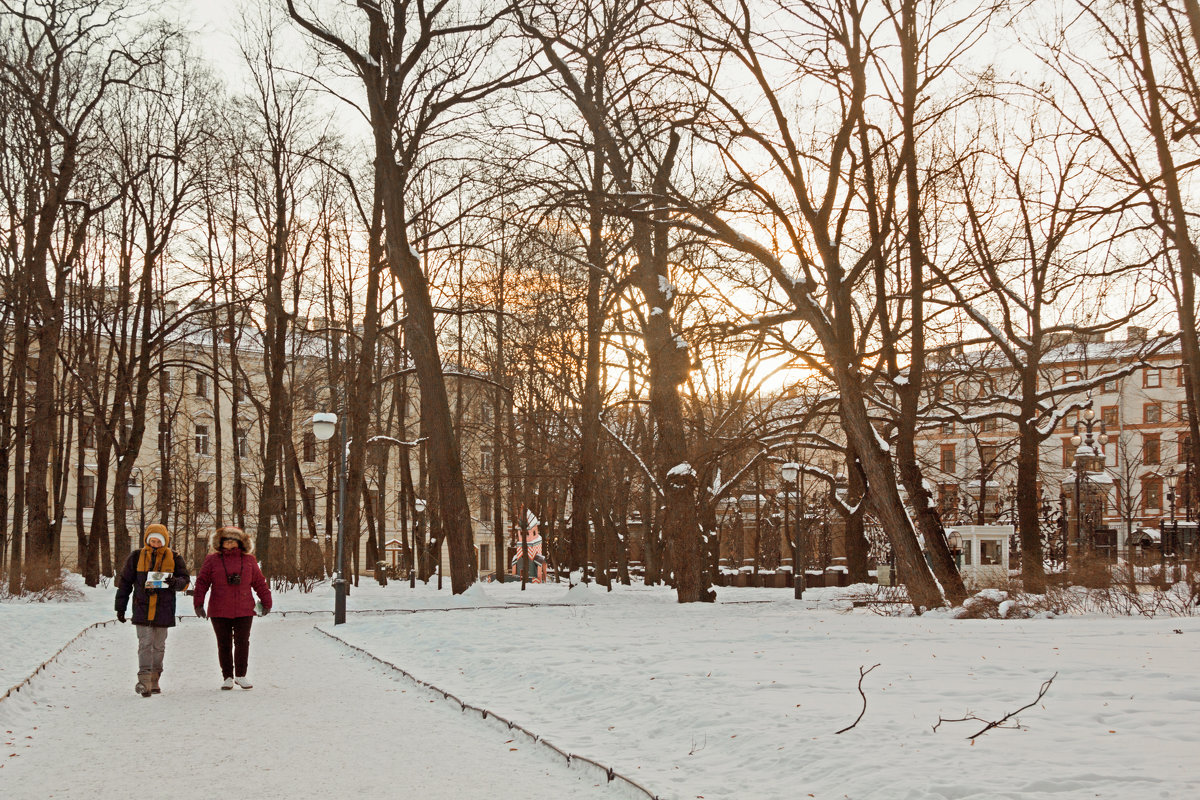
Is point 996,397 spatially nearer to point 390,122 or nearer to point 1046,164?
point 1046,164

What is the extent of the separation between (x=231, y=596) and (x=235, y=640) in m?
0.52

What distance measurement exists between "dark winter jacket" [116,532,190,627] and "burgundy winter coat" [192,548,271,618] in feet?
0.84

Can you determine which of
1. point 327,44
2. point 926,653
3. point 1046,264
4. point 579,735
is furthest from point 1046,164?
point 579,735

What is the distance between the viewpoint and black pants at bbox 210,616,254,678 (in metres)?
11.6

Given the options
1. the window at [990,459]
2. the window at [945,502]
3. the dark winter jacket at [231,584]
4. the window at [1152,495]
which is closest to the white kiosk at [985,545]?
the window at [945,502]

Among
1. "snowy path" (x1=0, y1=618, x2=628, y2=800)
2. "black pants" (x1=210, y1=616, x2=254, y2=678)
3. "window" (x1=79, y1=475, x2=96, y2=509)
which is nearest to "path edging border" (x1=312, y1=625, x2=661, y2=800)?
"snowy path" (x1=0, y1=618, x2=628, y2=800)

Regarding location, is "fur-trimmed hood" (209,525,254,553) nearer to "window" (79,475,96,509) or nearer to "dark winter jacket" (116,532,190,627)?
"dark winter jacket" (116,532,190,627)

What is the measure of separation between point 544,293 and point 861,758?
1353 cm

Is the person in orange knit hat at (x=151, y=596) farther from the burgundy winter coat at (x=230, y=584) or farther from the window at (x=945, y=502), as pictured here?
the window at (x=945, y=502)

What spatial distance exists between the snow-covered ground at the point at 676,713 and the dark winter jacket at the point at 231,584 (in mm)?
817

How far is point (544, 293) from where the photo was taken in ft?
63.8

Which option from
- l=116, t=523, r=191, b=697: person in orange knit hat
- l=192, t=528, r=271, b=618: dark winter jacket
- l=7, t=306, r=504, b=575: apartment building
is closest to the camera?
l=116, t=523, r=191, b=697: person in orange knit hat

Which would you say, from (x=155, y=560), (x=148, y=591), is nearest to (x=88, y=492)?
(x=155, y=560)

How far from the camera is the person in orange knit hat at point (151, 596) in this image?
11188 millimetres
